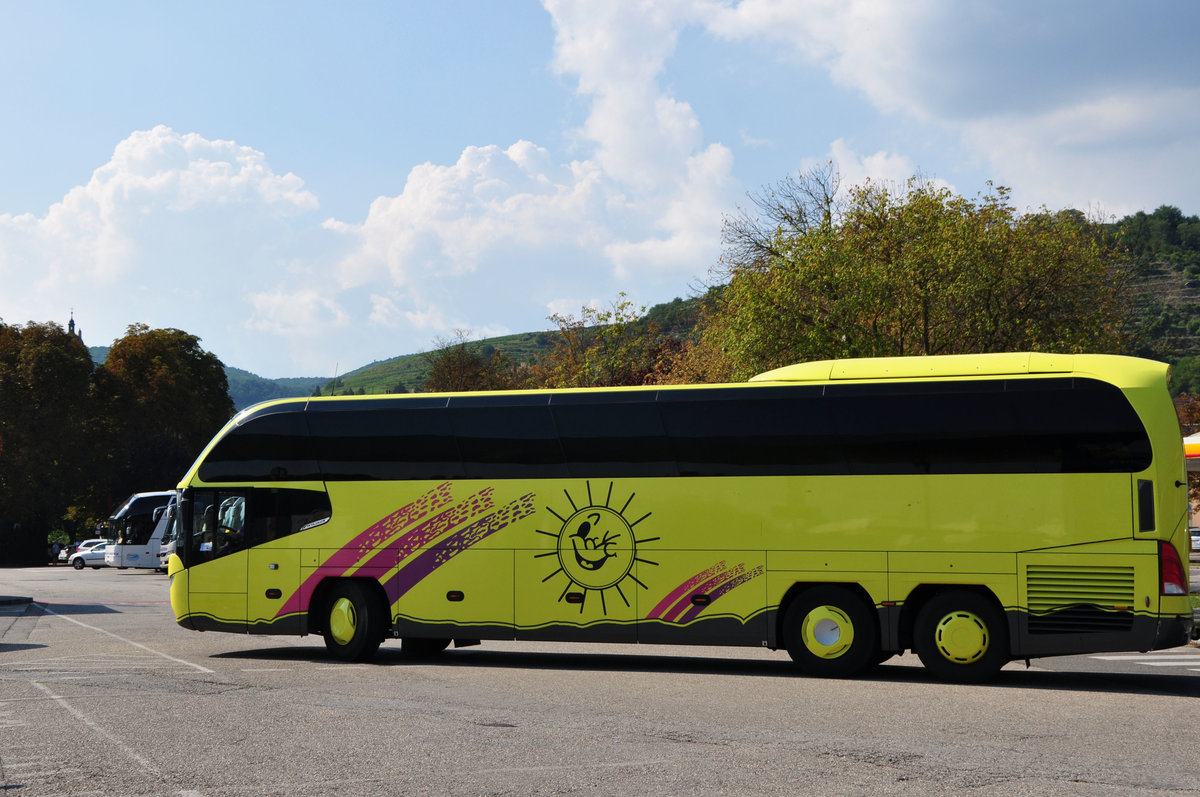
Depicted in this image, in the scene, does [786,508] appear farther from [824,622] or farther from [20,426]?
[20,426]

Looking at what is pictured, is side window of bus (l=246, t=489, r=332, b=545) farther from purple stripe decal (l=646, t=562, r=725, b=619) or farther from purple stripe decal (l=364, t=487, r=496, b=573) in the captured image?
Answer: purple stripe decal (l=646, t=562, r=725, b=619)

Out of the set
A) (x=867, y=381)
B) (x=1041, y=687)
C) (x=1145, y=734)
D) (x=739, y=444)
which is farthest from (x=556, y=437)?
(x=1145, y=734)

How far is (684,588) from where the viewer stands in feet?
49.0

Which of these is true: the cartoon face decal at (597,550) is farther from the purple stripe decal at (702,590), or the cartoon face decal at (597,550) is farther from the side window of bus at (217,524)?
the side window of bus at (217,524)

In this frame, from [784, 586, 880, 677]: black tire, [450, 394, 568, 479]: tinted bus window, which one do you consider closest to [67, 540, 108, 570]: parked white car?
[450, 394, 568, 479]: tinted bus window

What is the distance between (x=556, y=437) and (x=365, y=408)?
280 centimetres

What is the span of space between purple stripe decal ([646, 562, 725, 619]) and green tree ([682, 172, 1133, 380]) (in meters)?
18.4

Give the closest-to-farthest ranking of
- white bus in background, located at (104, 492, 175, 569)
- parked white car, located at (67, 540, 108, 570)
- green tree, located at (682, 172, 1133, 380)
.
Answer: green tree, located at (682, 172, 1133, 380) < white bus in background, located at (104, 492, 175, 569) < parked white car, located at (67, 540, 108, 570)

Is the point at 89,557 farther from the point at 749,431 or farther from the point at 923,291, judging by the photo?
the point at 749,431

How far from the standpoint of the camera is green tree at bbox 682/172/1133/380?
32438mm

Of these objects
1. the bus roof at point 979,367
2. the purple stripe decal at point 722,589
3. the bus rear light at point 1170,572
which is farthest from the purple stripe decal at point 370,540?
the bus rear light at point 1170,572

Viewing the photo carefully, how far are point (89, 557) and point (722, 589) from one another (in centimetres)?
5724

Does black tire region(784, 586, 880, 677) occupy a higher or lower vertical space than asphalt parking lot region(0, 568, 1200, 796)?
higher

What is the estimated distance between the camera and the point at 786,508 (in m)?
14.6
